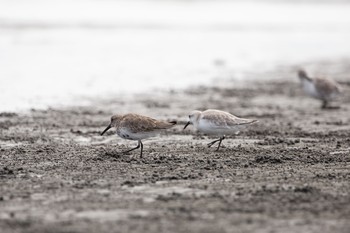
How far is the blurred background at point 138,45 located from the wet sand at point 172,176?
2.05 metres

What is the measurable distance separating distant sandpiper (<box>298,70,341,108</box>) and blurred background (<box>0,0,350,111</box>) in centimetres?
284

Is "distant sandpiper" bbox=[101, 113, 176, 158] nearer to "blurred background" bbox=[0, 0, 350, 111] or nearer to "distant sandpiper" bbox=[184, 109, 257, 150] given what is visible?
"distant sandpiper" bbox=[184, 109, 257, 150]

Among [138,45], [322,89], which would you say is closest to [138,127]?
[322,89]

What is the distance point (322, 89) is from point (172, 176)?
7766 millimetres

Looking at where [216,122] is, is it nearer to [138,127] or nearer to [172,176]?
[138,127]

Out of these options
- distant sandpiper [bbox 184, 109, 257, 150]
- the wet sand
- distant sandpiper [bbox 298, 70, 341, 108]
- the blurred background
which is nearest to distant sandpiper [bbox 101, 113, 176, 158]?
the wet sand

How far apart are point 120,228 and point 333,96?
32.4ft

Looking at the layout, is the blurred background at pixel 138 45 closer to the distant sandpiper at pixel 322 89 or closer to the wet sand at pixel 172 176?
the wet sand at pixel 172 176

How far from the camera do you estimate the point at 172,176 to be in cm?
834

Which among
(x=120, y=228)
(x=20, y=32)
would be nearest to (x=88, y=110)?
(x=120, y=228)

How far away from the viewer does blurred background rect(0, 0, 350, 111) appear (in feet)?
52.2

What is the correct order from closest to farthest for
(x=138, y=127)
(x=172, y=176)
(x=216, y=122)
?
1. (x=172, y=176)
2. (x=138, y=127)
3. (x=216, y=122)

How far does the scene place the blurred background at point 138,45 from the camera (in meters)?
15.9

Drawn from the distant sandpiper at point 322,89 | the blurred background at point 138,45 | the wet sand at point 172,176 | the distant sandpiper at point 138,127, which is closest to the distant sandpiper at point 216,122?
the wet sand at point 172,176
